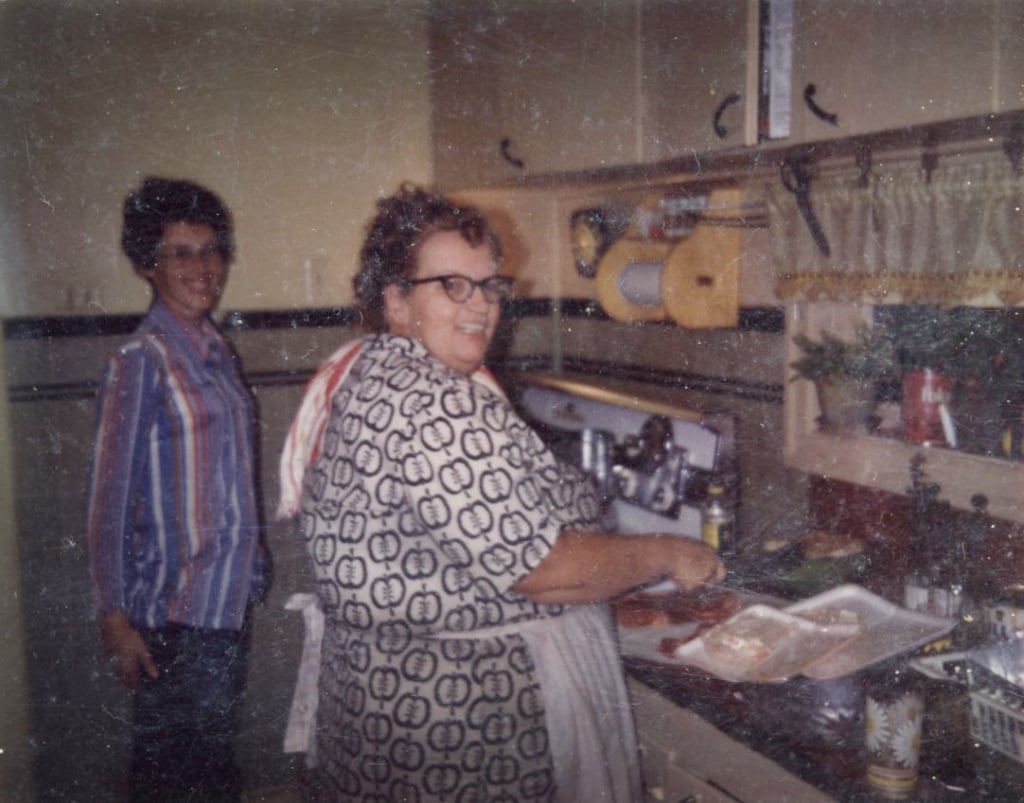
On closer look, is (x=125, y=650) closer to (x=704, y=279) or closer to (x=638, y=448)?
(x=638, y=448)

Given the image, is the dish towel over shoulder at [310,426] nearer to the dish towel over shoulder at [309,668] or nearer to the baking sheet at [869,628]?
the dish towel over shoulder at [309,668]

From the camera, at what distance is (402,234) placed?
37.4 inches

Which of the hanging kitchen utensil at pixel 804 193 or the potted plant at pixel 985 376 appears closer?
the potted plant at pixel 985 376

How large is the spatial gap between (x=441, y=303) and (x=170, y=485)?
44 cm

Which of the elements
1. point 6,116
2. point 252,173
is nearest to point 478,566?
point 6,116

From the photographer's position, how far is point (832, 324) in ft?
3.72

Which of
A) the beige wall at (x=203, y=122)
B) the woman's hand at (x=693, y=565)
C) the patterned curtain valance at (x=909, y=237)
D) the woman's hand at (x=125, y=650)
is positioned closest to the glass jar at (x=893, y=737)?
the woman's hand at (x=693, y=565)

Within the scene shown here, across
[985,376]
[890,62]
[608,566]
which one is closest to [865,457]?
[985,376]

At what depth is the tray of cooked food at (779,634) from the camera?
0.93 m

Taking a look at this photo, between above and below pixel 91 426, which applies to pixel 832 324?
above

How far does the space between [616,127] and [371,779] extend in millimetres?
829

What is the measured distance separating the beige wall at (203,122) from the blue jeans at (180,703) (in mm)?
545

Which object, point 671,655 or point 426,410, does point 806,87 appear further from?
point 671,655

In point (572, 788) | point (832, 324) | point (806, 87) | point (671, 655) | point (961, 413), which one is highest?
point (806, 87)
